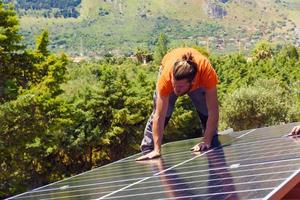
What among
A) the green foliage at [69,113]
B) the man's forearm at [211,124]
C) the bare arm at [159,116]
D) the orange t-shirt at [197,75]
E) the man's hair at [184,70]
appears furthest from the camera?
the green foliage at [69,113]

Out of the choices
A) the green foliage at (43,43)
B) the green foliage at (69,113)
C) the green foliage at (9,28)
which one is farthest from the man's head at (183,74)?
the green foliage at (43,43)

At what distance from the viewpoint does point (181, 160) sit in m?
7.57

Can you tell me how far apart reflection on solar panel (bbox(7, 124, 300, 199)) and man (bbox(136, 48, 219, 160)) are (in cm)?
38

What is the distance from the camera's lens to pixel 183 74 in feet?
21.6

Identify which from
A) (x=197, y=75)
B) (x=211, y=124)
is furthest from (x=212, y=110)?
(x=197, y=75)

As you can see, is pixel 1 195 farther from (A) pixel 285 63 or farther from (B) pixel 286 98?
(A) pixel 285 63

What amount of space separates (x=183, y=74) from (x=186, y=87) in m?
0.24

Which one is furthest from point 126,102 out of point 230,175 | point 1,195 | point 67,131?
point 230,175

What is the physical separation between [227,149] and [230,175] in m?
2.61

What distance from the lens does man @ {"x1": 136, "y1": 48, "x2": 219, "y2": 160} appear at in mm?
6711

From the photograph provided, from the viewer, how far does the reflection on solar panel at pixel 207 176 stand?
4543 mm

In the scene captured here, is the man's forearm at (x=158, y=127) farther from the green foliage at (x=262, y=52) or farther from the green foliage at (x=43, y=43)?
the green foliage at (x=262, y=52)

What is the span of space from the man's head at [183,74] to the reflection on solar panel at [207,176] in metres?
0.93

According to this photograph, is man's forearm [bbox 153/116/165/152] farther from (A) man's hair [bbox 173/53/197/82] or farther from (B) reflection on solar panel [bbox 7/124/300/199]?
(A) man's hair [bbox 173/53/197/82]
